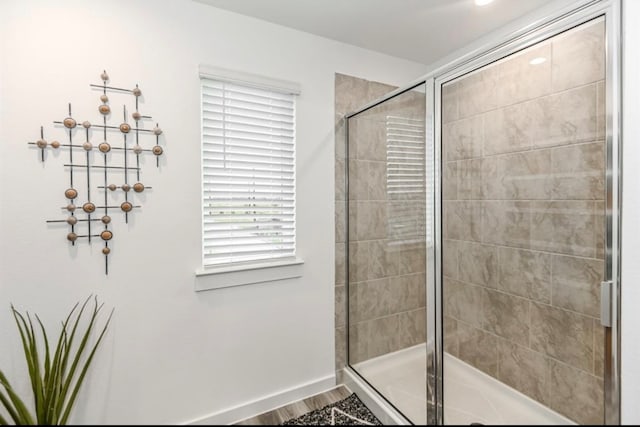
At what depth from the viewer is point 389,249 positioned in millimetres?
1570

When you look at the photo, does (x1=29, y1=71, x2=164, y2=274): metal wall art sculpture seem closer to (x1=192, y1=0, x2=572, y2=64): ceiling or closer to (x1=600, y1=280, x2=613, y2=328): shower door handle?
(x1=192, y1=0, x2=572, y2=64): ceiling

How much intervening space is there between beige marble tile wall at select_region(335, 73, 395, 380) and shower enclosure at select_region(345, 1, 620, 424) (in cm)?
46

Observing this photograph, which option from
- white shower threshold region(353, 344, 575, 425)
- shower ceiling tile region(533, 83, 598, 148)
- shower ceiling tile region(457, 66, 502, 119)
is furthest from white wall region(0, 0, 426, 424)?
shower ceiling tile region(533, 83, 598, 148)

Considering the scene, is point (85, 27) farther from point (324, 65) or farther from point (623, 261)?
point (623, 261)

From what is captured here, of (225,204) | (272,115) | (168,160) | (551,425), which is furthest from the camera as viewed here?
(272,115)

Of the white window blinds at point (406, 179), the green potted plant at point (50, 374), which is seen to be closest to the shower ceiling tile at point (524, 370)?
the white window blinds at point (406, 179)

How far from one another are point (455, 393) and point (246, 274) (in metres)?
→ 1.02

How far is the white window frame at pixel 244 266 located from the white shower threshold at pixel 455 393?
0.66 m

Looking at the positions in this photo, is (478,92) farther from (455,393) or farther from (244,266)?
(244,266)

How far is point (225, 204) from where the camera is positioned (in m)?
1.50

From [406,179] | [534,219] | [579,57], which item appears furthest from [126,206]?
[579,57]

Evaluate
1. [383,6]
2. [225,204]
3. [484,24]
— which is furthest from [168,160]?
[484,24]

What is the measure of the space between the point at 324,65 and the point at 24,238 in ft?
5.24

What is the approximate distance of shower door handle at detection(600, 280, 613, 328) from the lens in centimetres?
77
